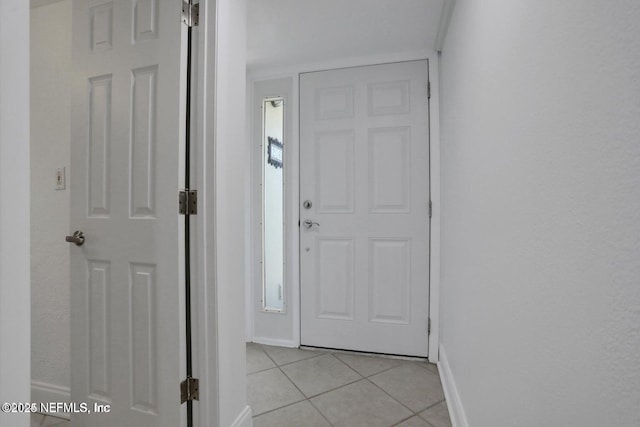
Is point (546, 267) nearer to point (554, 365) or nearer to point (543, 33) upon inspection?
point (554, 365)

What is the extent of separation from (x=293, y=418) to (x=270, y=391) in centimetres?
30

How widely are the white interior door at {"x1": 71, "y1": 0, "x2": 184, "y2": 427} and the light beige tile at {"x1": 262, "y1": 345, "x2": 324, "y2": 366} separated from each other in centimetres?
108

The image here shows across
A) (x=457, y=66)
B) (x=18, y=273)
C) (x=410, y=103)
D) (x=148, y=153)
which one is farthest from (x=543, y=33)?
(x=410, y=103)

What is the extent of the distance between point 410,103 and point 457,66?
705mm

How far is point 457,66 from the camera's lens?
1533 mm

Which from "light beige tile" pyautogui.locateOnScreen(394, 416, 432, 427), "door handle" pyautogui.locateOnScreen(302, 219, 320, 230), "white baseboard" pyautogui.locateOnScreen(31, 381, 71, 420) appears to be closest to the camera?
"light beige tile" pyautogui.locateOnScreen(394, 416, 432, 427)

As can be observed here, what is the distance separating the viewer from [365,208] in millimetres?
2303

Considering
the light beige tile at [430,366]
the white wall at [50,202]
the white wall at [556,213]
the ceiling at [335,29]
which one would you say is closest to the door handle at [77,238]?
the white wall at [50,202]

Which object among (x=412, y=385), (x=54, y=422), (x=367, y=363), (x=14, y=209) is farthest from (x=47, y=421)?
(x=412, y=385)

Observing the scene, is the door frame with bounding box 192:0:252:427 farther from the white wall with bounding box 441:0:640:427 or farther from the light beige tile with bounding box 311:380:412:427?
the white wall with bounding box 441:0:640:427

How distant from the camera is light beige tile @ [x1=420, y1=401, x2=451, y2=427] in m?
1.53

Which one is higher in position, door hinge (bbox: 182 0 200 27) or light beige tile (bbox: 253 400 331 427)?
A: door hinge (bbox: 182 0 200 27)

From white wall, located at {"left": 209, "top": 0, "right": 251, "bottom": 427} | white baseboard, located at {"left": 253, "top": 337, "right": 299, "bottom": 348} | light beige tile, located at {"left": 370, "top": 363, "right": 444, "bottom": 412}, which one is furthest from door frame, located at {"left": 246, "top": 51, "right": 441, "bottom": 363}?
white wall, located at {"left": 209, "top": 0, "right": 251, "bottom": 427}

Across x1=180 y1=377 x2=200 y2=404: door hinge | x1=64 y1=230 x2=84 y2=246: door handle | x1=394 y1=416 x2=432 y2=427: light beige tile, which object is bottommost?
x1=394 y1=416 x2=432 y2=427: light beige tile
